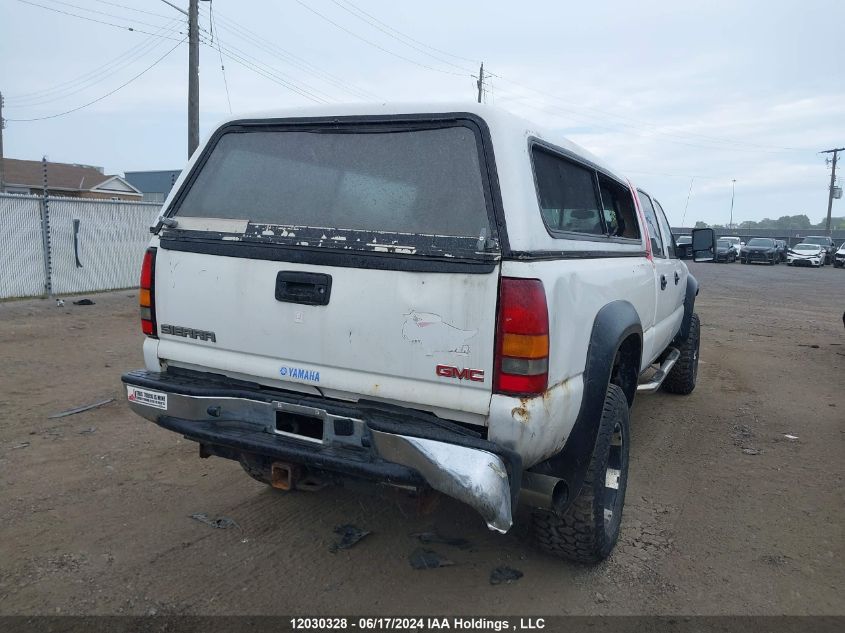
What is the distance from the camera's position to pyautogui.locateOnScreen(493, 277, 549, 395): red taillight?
2422mm

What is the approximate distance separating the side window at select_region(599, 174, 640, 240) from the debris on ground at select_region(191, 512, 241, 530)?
2.70 m

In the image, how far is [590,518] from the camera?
299cm

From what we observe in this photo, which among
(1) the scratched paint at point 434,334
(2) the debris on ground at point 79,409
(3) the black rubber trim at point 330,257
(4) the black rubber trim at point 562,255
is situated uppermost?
(4) the black rubber trim at point 562,255

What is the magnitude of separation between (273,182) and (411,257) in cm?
92

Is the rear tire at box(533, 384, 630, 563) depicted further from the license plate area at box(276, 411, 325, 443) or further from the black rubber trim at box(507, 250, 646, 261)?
the license plate area at box(276, 411, 325, 443)

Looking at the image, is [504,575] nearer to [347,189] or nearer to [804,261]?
[347,189]

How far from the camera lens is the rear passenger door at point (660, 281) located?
4.69 metres

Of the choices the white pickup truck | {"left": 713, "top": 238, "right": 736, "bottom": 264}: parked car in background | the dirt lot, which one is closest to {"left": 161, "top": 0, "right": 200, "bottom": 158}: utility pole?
the dirt lot

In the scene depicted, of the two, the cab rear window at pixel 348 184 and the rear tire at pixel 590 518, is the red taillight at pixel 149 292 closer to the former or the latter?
the cab rear window at pixel 348 184

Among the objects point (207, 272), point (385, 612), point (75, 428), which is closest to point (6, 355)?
point (75, 428)

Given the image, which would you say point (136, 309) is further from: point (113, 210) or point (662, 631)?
point (662, 631)

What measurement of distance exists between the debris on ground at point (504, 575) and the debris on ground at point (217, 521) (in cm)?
139

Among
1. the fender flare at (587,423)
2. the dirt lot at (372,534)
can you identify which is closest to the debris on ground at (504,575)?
the dirt lot at (372,534)

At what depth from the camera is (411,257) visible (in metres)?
2.56
